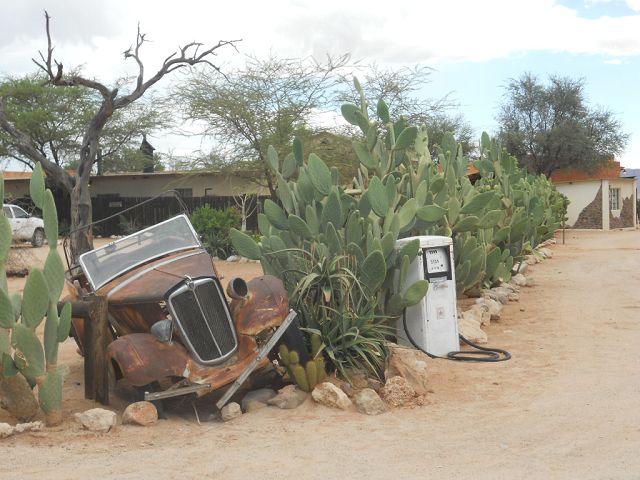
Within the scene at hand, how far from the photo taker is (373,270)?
7.32 m

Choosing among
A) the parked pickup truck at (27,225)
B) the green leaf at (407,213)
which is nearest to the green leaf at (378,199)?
the green leaf at (407,213)

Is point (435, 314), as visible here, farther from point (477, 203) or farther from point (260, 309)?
point (477, 203)

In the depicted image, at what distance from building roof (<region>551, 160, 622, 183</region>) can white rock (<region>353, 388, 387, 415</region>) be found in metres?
35.3

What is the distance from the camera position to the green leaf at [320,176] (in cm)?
798

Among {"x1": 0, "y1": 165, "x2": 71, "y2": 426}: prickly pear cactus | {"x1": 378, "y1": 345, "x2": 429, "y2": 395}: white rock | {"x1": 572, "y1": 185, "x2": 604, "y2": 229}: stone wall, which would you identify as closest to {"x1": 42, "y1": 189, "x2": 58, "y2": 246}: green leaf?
{"x1": 0, "y1": 165, "x2": 71, "y2": 426}: prickly pear cactus

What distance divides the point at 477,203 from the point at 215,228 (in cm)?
1376

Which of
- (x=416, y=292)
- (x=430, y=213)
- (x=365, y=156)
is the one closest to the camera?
(x=416, y=292)

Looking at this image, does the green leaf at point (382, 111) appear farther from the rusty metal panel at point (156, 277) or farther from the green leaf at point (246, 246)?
the rusty metal panel at point (156, 277)

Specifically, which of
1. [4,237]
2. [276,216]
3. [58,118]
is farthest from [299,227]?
[58,118]

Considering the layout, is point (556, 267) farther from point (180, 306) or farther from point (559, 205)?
point (180, 306)

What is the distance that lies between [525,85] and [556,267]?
997 inches

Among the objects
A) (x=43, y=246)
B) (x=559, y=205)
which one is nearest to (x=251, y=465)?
(x=559, y=205)

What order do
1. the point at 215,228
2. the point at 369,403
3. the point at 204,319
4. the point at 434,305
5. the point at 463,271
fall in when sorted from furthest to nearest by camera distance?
the point at 215,228
the point at 463,271
the point at 434,305
the point at 369,403
the point at 204,319

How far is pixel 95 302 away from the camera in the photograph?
643 cm
